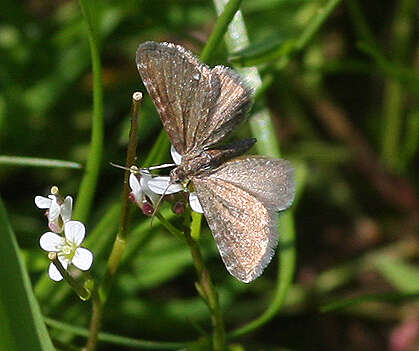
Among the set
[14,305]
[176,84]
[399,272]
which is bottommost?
[14,305]

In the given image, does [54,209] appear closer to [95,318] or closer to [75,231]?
[75,231]

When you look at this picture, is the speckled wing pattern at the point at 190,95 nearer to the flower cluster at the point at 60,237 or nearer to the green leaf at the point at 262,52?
the flower cluster at the point at 60,237

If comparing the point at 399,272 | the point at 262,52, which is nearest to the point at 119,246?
the point at 262,52

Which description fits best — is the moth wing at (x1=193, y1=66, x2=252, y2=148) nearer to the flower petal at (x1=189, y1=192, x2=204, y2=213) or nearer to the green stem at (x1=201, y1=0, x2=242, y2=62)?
the flower petal at (x1=189, y1=192, x2=204, y2=213)

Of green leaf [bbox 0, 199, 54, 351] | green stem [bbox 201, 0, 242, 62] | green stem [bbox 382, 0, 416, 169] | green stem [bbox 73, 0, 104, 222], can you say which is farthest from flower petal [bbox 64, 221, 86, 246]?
green stem [bbox 382, 0, 416, 169]

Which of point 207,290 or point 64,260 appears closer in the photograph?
point 64,260

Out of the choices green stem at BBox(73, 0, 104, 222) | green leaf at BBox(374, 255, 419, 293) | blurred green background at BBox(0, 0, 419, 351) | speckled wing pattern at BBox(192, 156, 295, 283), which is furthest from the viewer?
green leaf at BBox(374, 255, 419, 293)
